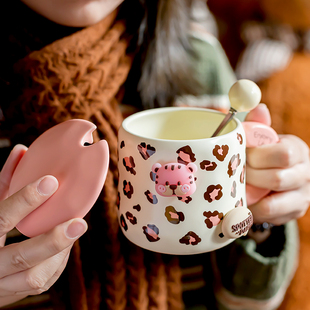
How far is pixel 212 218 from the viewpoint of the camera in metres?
0.38

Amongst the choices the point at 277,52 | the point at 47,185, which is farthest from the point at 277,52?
the point at 47,185

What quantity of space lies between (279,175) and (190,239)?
0.19m

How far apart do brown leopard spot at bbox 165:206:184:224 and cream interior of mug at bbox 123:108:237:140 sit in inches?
5.4

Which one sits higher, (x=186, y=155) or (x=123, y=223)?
(x=186, y=155)

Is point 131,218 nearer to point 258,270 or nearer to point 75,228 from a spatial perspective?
point 75,228

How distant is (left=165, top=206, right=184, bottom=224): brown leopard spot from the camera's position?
374 mm

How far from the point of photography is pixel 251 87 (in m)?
0.40

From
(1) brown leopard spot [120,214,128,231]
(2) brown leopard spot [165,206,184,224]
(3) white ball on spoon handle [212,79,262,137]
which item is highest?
(3) white ball on spoon handle [212,79,262,137]

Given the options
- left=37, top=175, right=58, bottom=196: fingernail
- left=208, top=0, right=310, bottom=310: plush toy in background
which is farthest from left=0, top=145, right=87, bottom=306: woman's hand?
left=208, top=0, right=310, bottom=310: plush toy in background

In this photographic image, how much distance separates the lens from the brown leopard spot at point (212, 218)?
0.38 m

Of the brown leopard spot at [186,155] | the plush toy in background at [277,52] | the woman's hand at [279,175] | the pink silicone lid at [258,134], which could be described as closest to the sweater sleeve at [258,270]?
the woman's hand at [279,175]

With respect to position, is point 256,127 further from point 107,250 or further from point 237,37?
point 237,37

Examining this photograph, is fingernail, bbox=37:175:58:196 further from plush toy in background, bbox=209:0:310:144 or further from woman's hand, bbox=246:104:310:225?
plush toy in background, bbox=209:0:310:144

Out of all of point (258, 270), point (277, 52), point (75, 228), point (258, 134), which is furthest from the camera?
point (277, 52)
